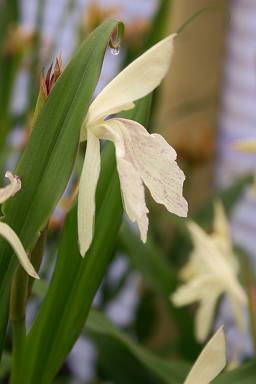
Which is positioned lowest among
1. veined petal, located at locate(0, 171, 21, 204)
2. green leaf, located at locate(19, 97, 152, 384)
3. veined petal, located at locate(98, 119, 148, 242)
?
green leaf, located at locate(19, 97, 152, 384)

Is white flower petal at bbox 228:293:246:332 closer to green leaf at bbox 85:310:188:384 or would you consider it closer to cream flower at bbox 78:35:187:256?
green leaf at bbox 85:310:188:384

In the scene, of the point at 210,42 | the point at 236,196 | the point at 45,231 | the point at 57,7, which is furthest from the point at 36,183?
the point at 57,7

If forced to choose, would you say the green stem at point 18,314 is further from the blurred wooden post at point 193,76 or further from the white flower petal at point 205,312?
the blurred wooden post at point 193,76

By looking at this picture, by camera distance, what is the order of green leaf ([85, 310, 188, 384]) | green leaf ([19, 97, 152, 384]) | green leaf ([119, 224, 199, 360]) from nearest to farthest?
green leaf ([19, 97, 152, 384]) < green leaf ([85, 310, 188, 384]) < green leaf ([119, 224, 199, 360])

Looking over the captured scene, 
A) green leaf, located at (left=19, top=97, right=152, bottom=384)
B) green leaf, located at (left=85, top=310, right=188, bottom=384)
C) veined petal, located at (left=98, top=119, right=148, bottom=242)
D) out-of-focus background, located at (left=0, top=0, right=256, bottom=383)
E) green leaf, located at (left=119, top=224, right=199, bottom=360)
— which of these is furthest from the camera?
out-of-focus background, located at (left=0, top=0, right=256, bottom=383)

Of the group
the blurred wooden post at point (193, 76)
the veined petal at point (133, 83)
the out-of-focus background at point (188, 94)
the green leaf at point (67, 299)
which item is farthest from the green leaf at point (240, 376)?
the blurred wooden post at point (193, 76)

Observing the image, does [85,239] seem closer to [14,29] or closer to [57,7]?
[14,29]

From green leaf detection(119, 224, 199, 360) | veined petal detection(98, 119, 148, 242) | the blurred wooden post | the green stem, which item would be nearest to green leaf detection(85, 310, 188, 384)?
green leaf detection(119, 224, 199, 360)
